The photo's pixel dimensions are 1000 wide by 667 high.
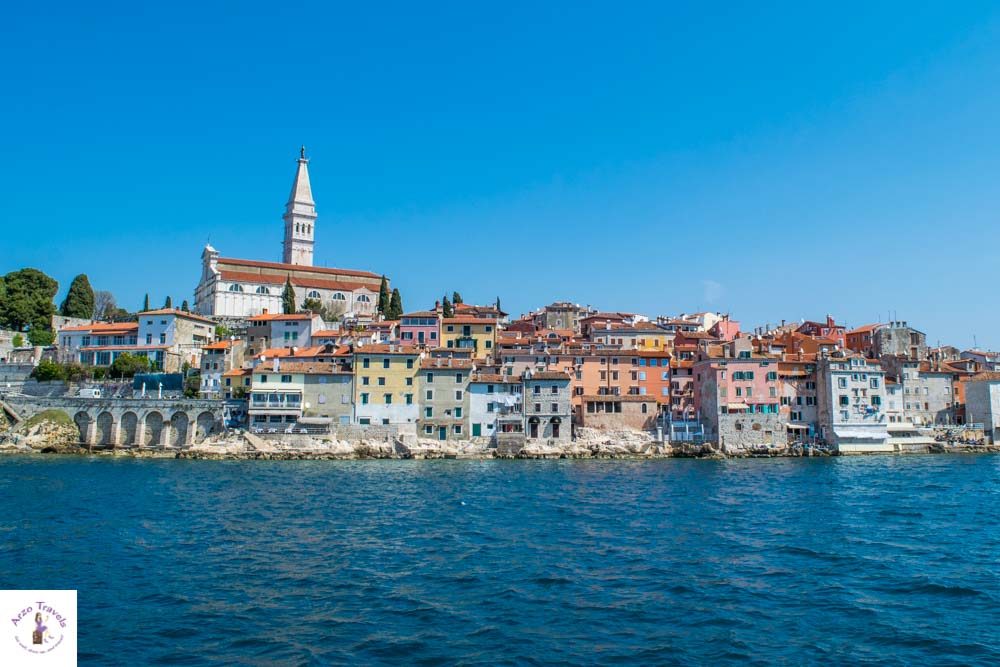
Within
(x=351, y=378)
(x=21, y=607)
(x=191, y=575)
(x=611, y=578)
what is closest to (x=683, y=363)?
(x=351, y=378)

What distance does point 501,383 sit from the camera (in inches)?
2149

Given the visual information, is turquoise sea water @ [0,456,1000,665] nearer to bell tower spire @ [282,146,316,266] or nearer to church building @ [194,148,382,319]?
church building @ [194,148,382,319]

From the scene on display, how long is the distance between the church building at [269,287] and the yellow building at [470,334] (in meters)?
21.3

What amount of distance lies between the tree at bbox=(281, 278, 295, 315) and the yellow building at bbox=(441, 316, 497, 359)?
25.0 m

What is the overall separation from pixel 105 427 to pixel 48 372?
34.6 ft

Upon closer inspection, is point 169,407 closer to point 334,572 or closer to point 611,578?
point 334,572

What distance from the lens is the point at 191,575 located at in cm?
1941

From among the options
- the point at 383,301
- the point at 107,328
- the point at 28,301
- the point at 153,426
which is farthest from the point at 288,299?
the point at 153,426

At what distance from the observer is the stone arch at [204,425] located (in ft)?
178

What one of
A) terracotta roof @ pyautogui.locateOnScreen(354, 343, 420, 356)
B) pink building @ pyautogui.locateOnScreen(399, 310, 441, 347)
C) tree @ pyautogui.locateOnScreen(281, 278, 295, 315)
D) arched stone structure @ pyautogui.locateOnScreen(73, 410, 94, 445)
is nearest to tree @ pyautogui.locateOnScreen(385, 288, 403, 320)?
tree @ pyautogui.locateOnScreen(281, 278, 295, 315)

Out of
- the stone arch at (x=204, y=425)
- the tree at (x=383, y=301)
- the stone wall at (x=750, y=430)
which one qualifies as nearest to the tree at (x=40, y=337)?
the stone arch at (x=204, y=425)

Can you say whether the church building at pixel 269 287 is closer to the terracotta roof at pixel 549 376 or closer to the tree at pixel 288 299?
the tree at pixel 288 299

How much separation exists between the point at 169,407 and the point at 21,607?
50678mm

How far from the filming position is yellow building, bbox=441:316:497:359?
2454 inches
